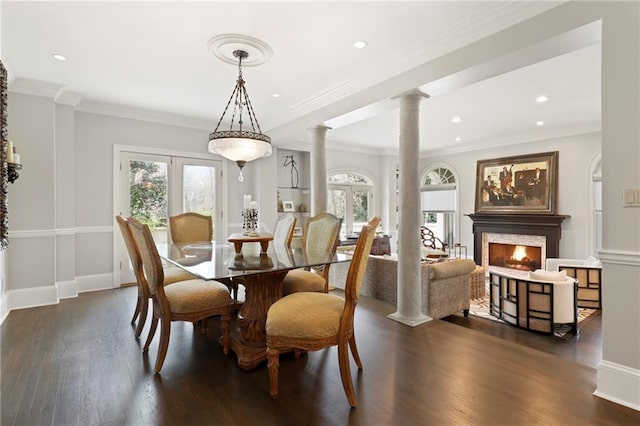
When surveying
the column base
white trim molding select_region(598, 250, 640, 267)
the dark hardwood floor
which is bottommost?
the dark hardwood floor

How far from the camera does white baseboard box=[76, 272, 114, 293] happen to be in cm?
462

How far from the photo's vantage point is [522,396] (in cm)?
203

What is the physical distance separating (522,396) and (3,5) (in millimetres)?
4486

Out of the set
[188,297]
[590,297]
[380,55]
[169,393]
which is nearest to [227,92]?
[380,55]

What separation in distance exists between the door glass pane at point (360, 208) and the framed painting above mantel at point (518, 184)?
2535 mm

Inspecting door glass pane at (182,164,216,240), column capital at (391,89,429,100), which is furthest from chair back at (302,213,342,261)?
door glass pane at (182,164,216,240)

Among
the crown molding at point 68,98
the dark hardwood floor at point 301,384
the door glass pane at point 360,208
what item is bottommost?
the dark hardwood floor at point 301,384

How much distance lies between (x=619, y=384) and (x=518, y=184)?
17.9 ft

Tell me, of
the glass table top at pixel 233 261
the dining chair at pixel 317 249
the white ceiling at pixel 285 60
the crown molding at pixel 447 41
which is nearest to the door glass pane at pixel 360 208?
the white ceiling at pixel 285 60

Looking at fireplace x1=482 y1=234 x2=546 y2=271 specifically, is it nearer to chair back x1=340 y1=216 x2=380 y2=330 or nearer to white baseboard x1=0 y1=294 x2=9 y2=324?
chair back x1=340 y1=216 x2=380 y2=330

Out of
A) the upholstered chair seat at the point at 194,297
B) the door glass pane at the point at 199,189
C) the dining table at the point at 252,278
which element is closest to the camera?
the dining table at the point at 252,278

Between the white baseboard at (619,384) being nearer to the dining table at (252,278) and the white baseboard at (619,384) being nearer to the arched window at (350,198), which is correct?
the dining table at (252,278)

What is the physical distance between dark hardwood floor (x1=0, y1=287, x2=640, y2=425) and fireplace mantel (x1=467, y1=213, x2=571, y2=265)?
3.71 metres

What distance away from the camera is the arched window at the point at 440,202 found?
26.4ft
